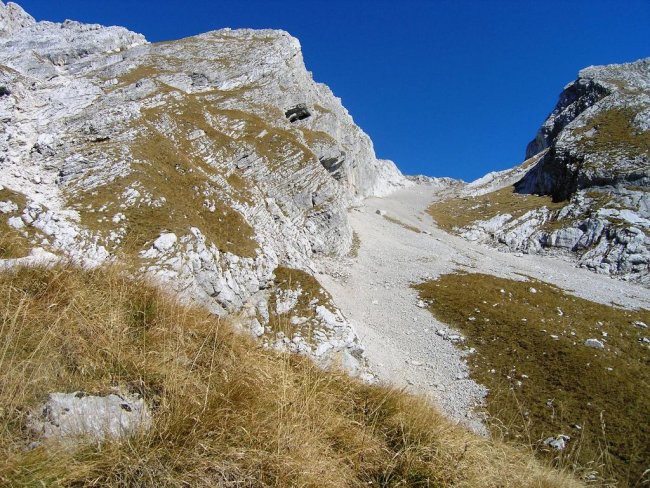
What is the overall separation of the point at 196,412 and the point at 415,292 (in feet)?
113

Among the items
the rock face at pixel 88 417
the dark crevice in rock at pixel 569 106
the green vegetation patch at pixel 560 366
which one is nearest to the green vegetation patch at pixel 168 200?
the rock face at pixel 88 417

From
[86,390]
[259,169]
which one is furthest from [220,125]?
[86,390]

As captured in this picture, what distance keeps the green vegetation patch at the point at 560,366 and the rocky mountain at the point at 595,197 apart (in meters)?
24.4

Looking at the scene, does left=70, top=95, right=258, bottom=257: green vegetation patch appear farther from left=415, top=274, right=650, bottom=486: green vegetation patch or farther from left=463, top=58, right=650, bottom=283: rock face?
left=463, top=58, right=650, bottom=283: rock face

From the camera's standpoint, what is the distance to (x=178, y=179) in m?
29.8

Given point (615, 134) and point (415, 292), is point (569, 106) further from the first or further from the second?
point (415, 292)

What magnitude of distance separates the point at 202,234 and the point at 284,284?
7302 millimetres

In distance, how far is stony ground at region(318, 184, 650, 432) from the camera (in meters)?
22.0

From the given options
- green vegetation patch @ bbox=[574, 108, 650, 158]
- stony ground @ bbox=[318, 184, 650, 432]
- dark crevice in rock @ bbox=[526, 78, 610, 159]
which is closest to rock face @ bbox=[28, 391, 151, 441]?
stony ground @ bbox=[318, 184, 650, 432]

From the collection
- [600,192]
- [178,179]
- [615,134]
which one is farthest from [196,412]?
[615,134]

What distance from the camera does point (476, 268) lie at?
4512cm

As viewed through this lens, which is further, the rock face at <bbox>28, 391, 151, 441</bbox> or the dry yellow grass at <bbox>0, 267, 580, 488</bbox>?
the rock face at <bbox>28, 391, 151, 441</bbox>

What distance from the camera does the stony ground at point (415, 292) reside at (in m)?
22.0

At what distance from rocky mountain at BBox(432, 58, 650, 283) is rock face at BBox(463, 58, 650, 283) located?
109 mm
